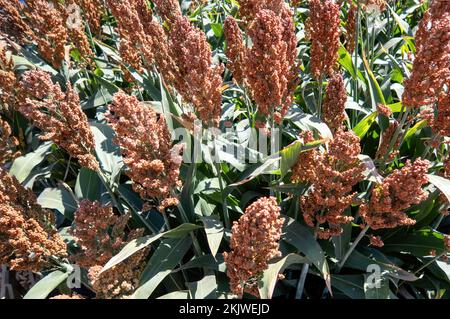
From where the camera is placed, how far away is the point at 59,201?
8.57ft

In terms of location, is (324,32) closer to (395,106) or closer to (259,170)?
(259,170)

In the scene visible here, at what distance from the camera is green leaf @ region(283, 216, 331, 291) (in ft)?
5.96

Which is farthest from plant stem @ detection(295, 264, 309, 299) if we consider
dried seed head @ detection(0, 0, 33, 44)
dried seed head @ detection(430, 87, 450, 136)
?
dried seed head @ detection(0, 0, 33, 44)

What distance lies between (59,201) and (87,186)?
0.28 m

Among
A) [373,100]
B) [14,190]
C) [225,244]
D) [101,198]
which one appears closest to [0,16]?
[101,198]

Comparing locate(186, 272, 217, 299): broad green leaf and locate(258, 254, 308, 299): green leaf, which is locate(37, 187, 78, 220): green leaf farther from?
locate(258, 254, 308, 299): green leaf

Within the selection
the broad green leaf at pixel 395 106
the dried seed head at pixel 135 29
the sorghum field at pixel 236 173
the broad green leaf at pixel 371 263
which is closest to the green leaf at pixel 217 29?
the sorghum field at pixel 236 173

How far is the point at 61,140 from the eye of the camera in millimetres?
1791

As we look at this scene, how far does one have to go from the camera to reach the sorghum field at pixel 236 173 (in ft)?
5.12

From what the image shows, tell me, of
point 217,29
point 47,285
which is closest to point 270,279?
point 47,285

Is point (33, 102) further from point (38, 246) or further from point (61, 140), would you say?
point (38, 246)
